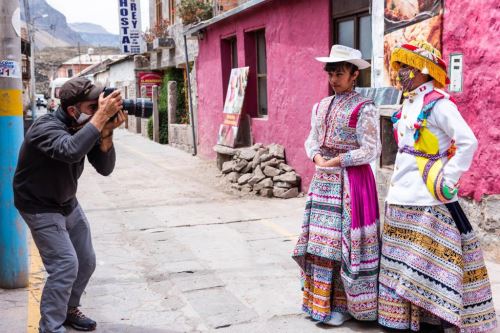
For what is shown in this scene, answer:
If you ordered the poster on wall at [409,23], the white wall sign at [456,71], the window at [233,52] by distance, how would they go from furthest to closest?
1. the window at [233,52]
2. the poster on wall at [409,23]
3. the white wall sign at [456,71]

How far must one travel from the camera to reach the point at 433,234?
3648mm

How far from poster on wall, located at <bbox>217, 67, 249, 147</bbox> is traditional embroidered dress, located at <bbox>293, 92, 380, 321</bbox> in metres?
7.61

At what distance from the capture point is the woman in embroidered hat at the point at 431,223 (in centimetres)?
359

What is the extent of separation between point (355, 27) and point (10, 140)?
4.91m

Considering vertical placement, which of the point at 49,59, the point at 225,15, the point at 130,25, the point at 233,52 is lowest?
the point at 233,52

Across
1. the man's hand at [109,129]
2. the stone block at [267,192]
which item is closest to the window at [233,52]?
the stone block at [267,192]

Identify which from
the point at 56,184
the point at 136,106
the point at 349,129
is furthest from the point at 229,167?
the point at 56,184

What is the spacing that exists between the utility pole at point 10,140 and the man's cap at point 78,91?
137 cm

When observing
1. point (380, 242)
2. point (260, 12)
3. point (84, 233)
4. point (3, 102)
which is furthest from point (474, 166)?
point (260, 12)

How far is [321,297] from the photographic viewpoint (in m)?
4.07

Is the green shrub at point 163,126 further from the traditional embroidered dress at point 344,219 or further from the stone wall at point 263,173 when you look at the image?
the traditional embroidered dress at point 344,219

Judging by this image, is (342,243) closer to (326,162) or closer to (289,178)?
(326,162)

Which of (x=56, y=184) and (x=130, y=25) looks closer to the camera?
(x=56, y=184)

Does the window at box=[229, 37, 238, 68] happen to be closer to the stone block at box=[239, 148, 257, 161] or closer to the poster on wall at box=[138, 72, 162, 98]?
the stone block at box=[239, 148, 257, 161]
